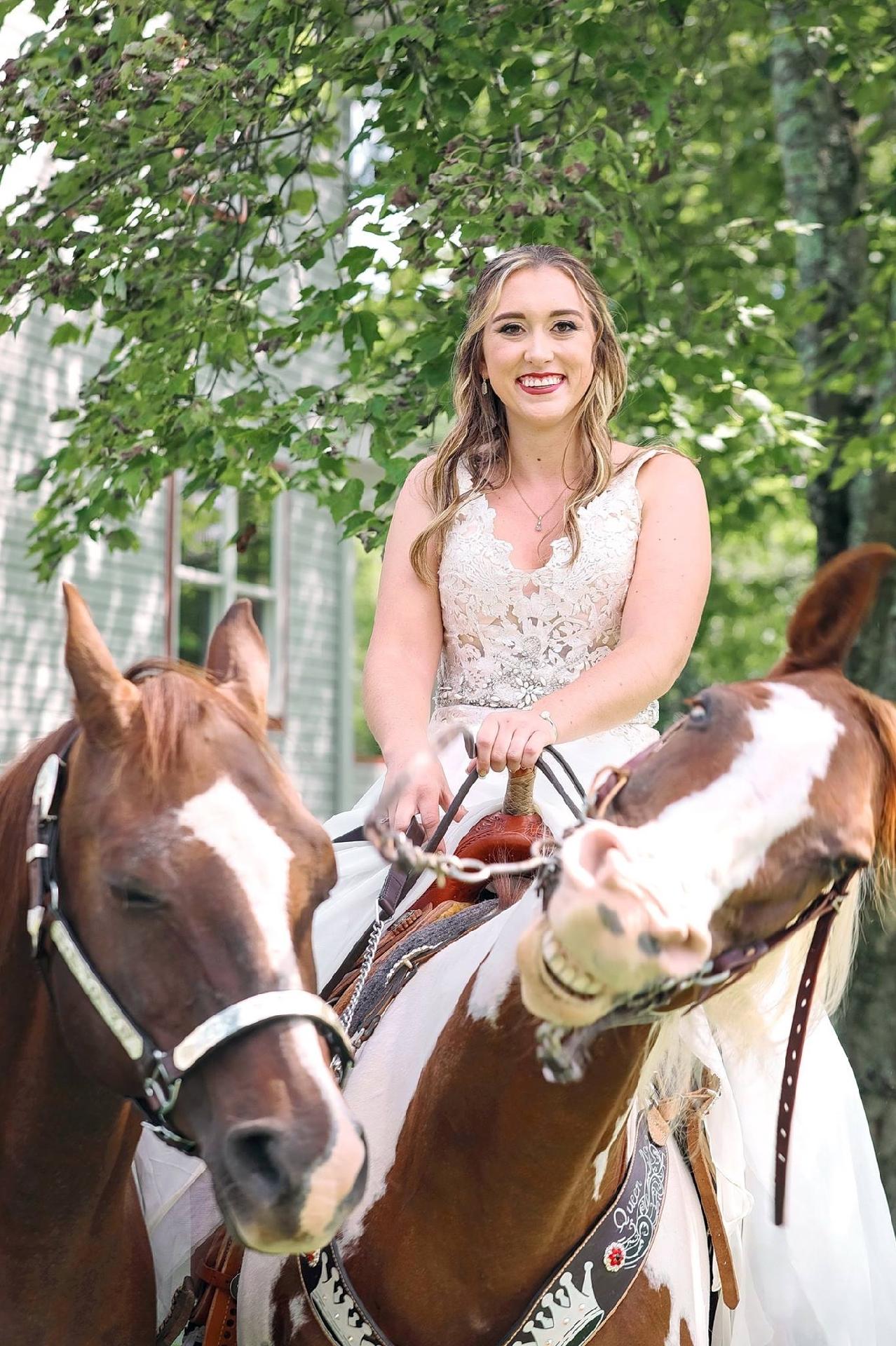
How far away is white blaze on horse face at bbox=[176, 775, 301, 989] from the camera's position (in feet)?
6.94

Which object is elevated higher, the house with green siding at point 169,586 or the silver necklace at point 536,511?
the silver necklace at point 536,511

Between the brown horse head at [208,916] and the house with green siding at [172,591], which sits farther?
the house with green siding at [172,591]

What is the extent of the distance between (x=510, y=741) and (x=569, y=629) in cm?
76

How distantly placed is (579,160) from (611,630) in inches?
94.7

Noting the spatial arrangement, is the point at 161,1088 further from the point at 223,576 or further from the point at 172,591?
the point at 223,576

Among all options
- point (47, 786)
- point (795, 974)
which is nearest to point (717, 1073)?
point (795, 974)

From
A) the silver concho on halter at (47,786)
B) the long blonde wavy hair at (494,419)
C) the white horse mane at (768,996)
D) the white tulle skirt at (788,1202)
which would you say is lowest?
the white tulle skirt at (788,1202)

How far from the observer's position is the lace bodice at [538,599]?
10.8 feet

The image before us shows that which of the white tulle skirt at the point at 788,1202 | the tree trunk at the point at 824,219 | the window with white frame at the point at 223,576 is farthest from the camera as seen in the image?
the window with white frame at the point at 223,576

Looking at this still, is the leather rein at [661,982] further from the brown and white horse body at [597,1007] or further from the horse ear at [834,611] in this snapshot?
the horse ear at [834,611]

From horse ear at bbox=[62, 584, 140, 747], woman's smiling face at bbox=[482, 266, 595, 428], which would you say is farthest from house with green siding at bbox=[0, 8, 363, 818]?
horse ear at bbox=[62, 584, 140, 747]

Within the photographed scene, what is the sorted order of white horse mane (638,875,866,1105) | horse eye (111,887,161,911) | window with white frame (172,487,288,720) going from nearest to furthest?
horse eye (111,887,161,911) < white horse mane (638,875,866,1105) < window with white frame (172,487,288,720)

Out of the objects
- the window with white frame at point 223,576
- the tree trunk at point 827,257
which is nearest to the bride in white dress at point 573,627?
the tree trunk at point 827,257

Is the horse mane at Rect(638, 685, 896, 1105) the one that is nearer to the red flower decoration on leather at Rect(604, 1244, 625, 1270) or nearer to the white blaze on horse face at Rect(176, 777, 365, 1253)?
the red flower decoration on leather at Rect(604, 1244, 625, 1270)
